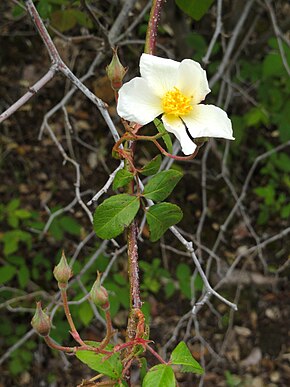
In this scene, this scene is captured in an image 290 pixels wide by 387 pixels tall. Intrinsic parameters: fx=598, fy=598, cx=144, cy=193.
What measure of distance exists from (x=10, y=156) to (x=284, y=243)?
1.44m

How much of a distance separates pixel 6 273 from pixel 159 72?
156 centimetres

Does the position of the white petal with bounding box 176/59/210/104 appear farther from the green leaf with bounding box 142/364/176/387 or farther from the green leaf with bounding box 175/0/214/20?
the green leaf with bounding box 175/0/214/20

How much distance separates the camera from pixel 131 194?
3.40 feet

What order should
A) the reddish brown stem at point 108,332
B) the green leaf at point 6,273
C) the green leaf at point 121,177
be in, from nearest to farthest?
the reddish brown stem at point 108,332, the green leaf at point 121,177, the green leaf at point 6,273

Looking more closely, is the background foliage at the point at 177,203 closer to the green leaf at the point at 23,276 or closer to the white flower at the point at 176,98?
the green leaf at the point at 23,276

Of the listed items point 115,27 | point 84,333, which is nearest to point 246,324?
point 84,333

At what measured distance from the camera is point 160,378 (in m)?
0.90

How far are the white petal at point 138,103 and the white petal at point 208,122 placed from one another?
6 cm

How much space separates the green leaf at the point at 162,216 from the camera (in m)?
1.04

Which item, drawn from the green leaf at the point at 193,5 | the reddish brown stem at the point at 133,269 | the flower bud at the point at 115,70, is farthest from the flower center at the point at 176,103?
the green leaf at the point at 193,5

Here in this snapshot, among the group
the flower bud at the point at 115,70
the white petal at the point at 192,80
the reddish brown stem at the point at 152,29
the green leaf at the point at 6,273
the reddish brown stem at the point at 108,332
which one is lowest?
the green leaf at the point at 6,273

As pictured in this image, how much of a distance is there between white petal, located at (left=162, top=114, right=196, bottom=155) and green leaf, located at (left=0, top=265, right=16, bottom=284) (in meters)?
1.53

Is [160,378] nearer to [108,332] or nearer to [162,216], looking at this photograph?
[108,332]

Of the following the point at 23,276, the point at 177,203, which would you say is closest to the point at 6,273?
the point at 23,276
